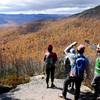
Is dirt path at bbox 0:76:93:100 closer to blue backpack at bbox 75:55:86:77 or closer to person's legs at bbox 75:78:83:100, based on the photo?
person's legs at bbox 75:78:83:100

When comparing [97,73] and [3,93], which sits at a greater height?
Answer: [97,73]

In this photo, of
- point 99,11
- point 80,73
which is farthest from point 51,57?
point 99,11

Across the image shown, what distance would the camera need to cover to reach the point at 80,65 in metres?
11.2

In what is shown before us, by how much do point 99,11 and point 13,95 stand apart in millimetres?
125164

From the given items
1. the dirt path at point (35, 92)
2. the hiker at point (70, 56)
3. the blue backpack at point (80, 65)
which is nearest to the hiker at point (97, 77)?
the blue backpack at point (80, 65)

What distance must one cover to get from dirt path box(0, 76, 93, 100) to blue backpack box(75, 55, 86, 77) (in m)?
1.33

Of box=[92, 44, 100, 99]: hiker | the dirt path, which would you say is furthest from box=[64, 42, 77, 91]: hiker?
the dirt path

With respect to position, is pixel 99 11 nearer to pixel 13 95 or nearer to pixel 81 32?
pixel 81 32

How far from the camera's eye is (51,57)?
13148mm

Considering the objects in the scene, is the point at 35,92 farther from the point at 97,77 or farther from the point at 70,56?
the point at 97,77

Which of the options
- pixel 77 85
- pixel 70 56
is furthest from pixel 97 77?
pixel 70 56

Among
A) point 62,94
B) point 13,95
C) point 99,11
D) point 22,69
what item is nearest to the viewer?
point 62,94

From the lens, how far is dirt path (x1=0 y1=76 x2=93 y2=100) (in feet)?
41.5

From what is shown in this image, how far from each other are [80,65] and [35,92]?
2577 millimetres
